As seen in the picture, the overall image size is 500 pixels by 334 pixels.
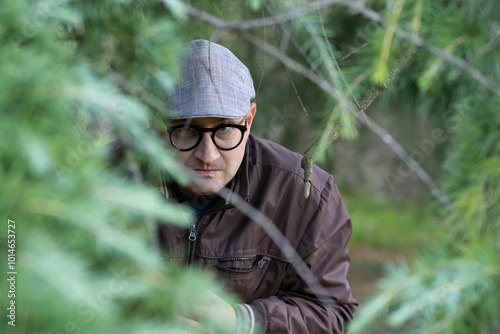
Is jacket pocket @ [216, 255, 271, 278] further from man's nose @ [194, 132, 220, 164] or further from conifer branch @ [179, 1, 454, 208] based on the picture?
conifer branch @ [179, 1, 454, 208]

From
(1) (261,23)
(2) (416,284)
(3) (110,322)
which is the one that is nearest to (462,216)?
(2) (416,284)

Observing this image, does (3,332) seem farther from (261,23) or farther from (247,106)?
(247,106)

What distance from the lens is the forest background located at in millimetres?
535

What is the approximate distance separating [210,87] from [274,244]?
55cm

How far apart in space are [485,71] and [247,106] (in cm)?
65

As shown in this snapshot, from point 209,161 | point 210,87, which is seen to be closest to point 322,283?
point 209,161

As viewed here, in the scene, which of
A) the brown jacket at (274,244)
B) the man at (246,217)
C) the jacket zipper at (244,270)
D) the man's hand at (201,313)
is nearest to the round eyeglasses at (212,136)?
the man at (246,217)

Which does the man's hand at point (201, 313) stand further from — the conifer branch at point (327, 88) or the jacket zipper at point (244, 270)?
the jacket zipper at point (244, 270)

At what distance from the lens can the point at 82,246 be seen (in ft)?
1.88

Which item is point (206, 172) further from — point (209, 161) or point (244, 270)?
point (244, 270)

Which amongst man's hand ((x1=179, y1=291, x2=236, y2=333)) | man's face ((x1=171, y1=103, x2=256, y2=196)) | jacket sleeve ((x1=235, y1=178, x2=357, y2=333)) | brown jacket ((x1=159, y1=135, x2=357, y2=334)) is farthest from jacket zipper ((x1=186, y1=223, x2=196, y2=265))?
man's hand ((x1=179, y1=291, x2=236, y2=333))

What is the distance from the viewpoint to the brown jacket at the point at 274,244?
1.65 metres

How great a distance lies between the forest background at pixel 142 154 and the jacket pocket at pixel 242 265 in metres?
0.55

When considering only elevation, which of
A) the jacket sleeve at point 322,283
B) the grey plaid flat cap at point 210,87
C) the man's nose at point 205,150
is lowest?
the jacket sleeve at point 322,283
